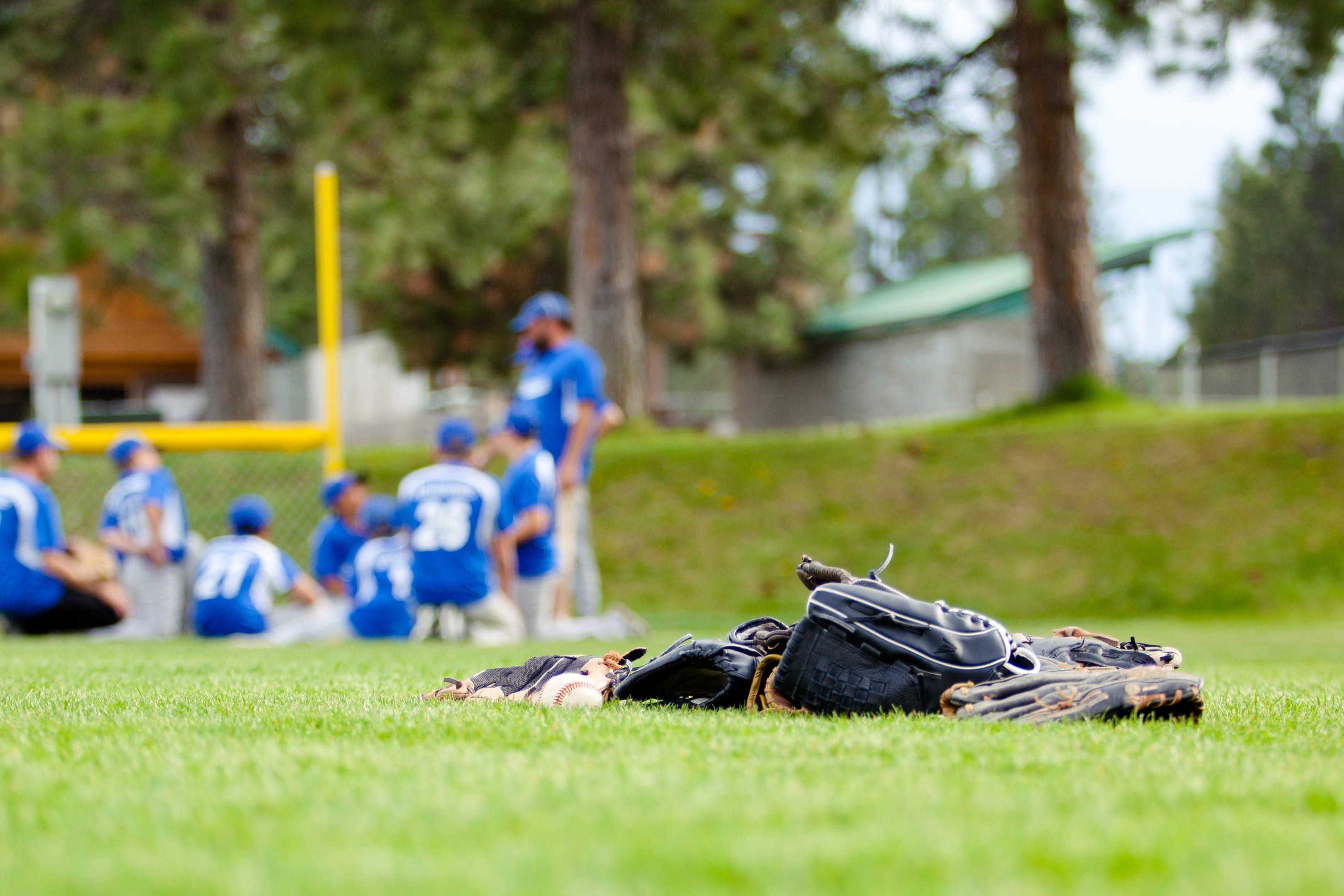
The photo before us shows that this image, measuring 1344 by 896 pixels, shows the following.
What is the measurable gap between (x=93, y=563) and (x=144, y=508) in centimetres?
72

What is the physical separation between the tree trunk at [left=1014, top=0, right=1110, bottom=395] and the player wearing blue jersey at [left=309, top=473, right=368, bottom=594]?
7613 mm

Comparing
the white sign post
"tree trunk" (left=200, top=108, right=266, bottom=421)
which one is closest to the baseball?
the white sign post

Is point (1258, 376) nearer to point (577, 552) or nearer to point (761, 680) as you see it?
point (577, 552)

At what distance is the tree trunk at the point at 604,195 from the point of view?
1403 cm

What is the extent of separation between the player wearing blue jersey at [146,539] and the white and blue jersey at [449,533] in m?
2.46

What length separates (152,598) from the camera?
375 inches

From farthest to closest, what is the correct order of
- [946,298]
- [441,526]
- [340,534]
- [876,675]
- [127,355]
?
[946,298] → [127,355] → [340,534] → [441,526] → [876,675]

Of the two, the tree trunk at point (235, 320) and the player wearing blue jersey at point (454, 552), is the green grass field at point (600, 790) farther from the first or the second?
the tree trunk at point (235, 320)

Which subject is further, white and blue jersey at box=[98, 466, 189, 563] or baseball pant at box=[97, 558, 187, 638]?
baseball pant at box=[97, 558, 187, 638]

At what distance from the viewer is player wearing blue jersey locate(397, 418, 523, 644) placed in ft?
25.7

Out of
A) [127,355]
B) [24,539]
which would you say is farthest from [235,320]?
[127,355]

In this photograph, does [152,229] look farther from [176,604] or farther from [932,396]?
[932,396]

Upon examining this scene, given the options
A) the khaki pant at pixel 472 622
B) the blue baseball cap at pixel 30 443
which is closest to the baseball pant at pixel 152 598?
the blue baseball cap at pixel 30 443

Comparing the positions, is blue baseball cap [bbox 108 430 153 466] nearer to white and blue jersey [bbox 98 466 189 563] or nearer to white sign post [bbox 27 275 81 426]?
white and blue jersey [bbox 98 466 189 563]
